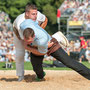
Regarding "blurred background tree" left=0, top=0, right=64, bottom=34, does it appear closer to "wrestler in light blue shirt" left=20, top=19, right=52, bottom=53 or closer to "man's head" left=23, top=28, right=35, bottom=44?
"wrestler in light blue shirt" left=20, top=19, right=52, bottom=53

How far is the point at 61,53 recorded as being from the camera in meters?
5.19

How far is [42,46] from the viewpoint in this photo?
191 inches

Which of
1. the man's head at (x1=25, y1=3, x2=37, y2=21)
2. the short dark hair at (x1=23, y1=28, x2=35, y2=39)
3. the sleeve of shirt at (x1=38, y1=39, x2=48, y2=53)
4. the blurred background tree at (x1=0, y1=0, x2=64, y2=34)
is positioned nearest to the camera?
the short dark hair at (x1=23, y1=28, x2=35, y2=39)

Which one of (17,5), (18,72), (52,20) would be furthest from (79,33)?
(18,72)

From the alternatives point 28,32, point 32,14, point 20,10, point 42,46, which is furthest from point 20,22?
point 20,10

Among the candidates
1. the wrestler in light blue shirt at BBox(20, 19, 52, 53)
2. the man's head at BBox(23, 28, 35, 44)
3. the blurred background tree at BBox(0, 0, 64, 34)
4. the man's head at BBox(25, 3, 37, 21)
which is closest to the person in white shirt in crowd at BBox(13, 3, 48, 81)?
the man's head at BBox(25, 3, 37, 21)

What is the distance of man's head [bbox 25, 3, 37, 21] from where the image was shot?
4.95 meters

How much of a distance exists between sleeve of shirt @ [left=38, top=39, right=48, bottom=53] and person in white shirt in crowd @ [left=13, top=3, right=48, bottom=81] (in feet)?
1.46

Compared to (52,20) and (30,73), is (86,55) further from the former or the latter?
(52,20)

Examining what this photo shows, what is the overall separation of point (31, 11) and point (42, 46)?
69cm

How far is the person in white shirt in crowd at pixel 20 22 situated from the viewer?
16.4 feet

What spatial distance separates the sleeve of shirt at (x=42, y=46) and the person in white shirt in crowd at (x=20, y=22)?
0.44 metres

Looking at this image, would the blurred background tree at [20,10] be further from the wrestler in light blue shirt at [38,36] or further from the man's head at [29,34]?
the man's head at [29,34]

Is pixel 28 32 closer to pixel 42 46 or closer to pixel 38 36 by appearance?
pixel 38 36
